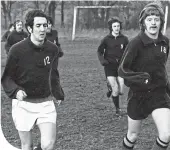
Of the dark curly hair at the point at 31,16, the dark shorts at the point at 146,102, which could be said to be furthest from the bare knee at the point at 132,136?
the dark curly hair at the point at 31,16

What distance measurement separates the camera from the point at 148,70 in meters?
4.59

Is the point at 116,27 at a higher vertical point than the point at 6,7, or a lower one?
higher

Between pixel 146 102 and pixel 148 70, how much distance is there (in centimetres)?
36

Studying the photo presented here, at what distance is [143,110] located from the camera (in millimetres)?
4660

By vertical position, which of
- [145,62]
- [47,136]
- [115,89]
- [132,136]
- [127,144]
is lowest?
[115,89]

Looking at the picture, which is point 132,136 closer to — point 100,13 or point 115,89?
point 115,89

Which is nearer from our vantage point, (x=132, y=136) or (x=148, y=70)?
(x=148, y=70)

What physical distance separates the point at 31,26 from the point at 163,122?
1.81 metres

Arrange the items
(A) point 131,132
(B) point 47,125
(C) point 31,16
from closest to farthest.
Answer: (B) point 47,125
(C) point 31,16
(A) point 131,132

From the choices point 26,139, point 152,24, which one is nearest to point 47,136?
point 26,139

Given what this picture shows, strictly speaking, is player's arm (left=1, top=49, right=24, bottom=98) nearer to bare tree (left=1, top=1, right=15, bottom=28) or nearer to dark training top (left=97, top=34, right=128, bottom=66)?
dark training top (left=97, top=34, right=128, bottom=66)

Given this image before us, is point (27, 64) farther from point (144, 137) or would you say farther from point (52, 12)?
point (52, 12)

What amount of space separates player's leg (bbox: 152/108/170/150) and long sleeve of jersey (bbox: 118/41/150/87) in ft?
1.23

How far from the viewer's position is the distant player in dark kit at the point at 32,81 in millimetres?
4484
